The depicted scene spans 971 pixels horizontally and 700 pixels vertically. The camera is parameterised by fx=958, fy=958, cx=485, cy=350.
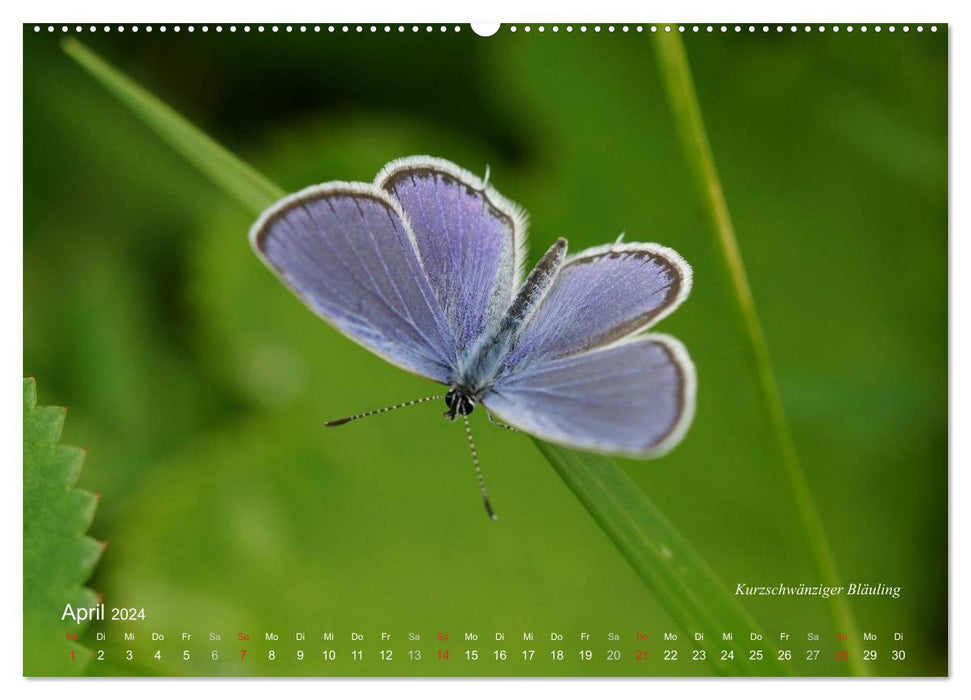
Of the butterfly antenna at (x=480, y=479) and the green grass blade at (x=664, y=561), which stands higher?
the butterfly antenna at (x=480, y=479)

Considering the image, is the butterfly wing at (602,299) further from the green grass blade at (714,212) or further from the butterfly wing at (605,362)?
the green grass blade at (714,212)

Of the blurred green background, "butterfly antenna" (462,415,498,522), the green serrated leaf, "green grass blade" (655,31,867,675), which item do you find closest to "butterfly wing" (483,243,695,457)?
"green grass blade" (655,31,867,675)

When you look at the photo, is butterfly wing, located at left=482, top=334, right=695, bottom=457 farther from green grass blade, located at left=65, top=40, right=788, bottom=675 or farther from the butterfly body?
green grass blade, located at left=65, top=40, right=788, bottom=675

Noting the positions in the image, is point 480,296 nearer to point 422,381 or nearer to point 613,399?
point 613,399

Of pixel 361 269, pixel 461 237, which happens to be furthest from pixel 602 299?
pixel 361 269

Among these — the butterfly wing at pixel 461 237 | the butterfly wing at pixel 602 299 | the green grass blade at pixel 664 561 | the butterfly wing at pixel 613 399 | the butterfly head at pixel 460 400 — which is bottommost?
the green grass blade at pixel 664 561

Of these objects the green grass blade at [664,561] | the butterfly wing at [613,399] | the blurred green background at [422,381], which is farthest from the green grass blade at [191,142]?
the green grass blade at [664,561]

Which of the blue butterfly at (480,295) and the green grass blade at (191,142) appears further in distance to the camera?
the green grass blade at (191,142)
